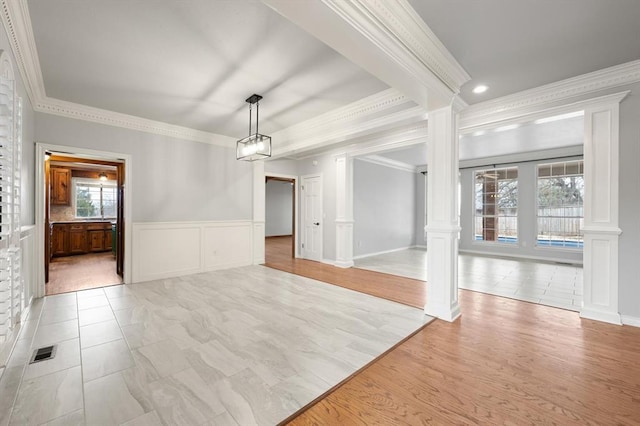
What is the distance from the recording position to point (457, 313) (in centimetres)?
317

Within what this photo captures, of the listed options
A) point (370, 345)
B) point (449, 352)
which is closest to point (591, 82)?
point (449, 352)

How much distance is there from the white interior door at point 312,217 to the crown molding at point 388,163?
131cm

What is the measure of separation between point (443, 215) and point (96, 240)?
8737mm

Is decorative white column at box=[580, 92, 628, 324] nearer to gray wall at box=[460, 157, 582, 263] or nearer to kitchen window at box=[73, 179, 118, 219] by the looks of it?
gray wall at box=[460, 157, 582, 263]

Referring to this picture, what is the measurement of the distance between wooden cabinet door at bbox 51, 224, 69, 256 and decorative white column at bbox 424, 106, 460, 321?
338 inches

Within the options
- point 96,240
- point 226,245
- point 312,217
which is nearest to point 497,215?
point 312,217

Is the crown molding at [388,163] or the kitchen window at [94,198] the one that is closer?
the crown molding at [388,163]

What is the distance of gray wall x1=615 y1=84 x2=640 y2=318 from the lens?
285 centimetres

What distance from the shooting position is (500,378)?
1.99 metres

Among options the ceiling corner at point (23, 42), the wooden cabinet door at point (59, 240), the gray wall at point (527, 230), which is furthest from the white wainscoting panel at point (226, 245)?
the gray wall at point (527, 230)

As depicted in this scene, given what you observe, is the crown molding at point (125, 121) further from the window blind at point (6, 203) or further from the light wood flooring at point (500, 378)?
the light wood flooring at point (500, 378)

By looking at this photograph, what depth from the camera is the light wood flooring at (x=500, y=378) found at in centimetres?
164

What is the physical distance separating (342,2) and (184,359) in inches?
111

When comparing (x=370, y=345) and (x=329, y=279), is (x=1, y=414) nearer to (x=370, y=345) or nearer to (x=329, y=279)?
(x=370, y=345)
